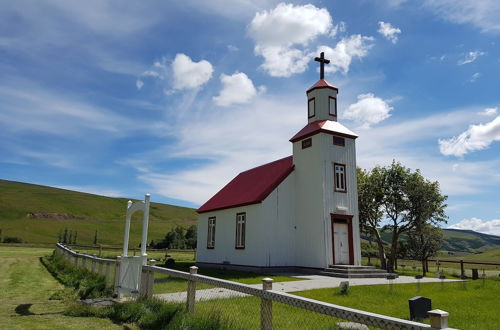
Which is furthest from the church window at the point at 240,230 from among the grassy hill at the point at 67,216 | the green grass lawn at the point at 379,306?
the grassy hill at the point at 67,216

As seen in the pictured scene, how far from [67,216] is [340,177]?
342 feet

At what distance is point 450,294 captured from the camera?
468 inches

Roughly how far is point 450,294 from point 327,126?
36.2ft

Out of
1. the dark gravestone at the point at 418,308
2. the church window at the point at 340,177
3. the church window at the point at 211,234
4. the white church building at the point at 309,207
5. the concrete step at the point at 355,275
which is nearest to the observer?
the dark gravestone at the point at 418,308

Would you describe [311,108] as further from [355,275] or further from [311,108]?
[355,275]

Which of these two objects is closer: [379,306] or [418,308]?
[418,308]

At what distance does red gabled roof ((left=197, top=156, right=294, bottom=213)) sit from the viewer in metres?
20.9

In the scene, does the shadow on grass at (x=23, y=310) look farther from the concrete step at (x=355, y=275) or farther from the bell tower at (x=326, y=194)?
the bell tower at (x=326, y=194)

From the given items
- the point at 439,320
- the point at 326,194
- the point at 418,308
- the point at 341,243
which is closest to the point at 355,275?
the point at 341,243

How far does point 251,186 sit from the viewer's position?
24.2m

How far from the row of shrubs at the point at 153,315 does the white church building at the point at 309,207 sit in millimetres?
11854

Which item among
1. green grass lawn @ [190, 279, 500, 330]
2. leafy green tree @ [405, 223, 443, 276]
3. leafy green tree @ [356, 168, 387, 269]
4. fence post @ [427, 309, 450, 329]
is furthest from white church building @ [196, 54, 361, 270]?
leafy green tree @ [405, 223, 443, 276]

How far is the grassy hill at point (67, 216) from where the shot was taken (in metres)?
88.9

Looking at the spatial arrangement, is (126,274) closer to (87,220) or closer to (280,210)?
(280,210)
